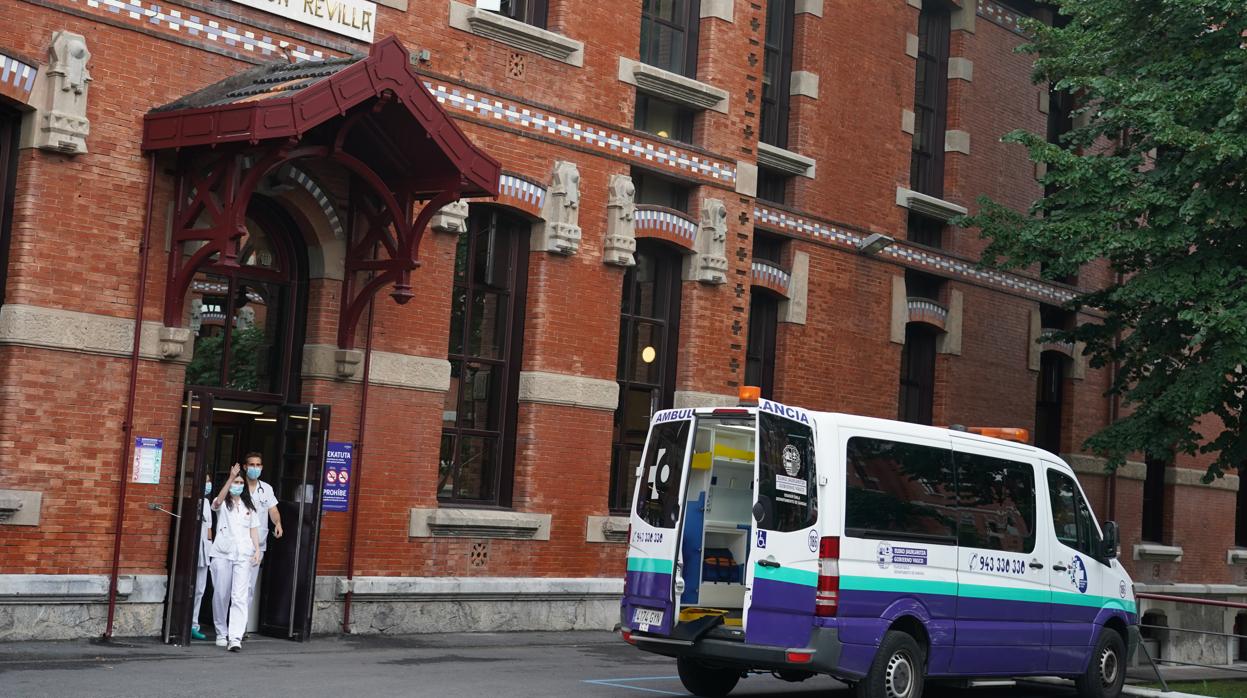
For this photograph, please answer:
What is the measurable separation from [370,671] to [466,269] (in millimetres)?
5499

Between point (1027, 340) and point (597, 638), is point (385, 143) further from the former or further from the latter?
point (1027, 340)

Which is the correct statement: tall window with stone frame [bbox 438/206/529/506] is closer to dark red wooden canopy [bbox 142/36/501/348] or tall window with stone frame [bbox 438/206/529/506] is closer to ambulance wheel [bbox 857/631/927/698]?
dark red wooden canopy [bbox 142/36/501/348]

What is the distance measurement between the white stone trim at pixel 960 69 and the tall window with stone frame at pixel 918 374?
164 inches

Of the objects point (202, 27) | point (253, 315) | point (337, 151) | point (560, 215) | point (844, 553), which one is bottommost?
point (844, 553)

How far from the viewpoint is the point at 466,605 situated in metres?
15.9

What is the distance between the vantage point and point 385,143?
14.4 m

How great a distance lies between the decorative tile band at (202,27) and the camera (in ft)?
43.2

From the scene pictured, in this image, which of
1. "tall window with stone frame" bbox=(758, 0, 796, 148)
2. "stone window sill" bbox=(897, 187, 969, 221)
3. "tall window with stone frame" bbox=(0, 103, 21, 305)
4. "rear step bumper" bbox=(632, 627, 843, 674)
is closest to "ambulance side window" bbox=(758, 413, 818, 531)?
"rear step bumper" bbox=(632, 627, 843, 674)

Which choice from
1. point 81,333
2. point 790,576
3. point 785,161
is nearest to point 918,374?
point 785,161

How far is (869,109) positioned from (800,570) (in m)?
12.5

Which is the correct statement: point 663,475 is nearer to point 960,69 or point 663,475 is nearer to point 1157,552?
point 960,69

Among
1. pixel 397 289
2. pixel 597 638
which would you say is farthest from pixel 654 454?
pixel 597 638

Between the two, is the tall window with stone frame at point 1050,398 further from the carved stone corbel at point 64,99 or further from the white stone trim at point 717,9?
→ the carved stone corbel at point 64,99

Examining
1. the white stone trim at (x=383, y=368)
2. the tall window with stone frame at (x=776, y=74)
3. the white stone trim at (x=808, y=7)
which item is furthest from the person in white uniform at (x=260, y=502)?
the white stone trim at (x=808, y=7)
